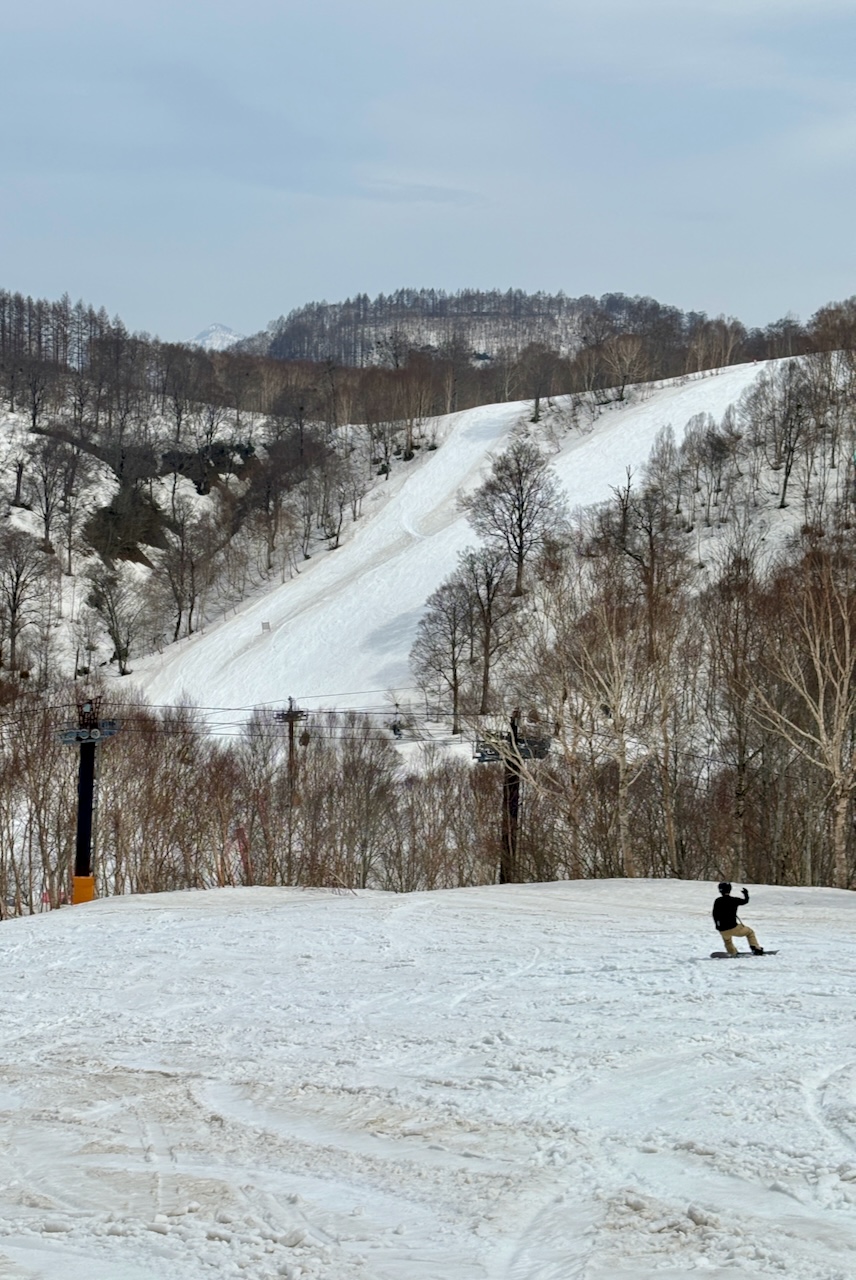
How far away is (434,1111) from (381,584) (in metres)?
64.8

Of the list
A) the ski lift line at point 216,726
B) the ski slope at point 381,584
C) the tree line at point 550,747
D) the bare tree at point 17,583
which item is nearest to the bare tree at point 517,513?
the tree line at point 550,747

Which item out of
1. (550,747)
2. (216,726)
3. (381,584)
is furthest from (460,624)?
(550,747)

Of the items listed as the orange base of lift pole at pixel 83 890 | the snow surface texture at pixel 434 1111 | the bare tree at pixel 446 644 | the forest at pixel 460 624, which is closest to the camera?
the snow surface texture at pixel 434 1111

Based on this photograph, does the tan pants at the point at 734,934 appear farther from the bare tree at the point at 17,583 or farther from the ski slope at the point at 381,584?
the bare tree at the point at 17,583

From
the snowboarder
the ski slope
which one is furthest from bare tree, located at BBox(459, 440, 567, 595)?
the snowboarder

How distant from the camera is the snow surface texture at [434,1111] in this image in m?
6.37

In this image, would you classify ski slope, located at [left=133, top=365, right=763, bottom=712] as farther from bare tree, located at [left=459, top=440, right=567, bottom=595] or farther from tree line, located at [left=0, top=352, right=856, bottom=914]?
bare tree, located at [left=459, top=440, right=567, bottom=595]

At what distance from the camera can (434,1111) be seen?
9.07 metres

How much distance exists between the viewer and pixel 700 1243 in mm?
6238

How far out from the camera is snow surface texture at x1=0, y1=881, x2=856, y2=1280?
637 centimetres

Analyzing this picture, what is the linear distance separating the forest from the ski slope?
2667mm

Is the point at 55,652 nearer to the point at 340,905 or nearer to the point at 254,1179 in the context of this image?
the point at 340,905

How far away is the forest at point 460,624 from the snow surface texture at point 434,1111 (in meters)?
15.4

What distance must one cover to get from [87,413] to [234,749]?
67.9m
